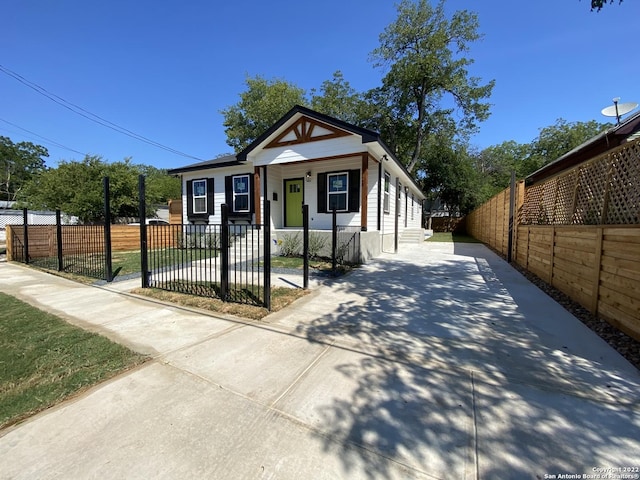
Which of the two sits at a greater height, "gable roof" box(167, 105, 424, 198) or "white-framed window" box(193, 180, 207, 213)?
"gable roof" box(167, 105, 424, 198)

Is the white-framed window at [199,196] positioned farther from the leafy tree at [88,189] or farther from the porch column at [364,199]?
the porch column at [364,199]

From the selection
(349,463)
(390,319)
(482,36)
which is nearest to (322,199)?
(390,319)

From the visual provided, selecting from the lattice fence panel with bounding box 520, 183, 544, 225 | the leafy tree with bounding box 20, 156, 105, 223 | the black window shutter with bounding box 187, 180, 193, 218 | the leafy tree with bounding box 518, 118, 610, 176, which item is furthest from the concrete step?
the leafy tree with bounding box 518, 118, 610, 176

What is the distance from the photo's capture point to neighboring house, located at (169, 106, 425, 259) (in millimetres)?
9312

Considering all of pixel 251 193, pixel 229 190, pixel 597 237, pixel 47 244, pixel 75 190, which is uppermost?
pixel 75 190

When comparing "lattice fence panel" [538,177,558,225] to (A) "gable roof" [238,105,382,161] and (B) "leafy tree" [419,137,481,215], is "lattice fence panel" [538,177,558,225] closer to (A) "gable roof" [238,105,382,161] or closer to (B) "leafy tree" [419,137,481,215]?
(A) "gable roof" [238,105,382,161]

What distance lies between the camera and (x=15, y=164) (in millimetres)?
45938

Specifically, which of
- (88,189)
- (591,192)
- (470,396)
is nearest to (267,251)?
(470,396)

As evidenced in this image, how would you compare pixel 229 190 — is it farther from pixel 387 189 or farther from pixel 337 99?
pixel 337 99

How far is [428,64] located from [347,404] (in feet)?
74.8

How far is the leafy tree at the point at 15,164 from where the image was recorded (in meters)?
43.0

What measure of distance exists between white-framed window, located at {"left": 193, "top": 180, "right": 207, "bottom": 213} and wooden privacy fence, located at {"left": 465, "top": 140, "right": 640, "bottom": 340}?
12.8 metres

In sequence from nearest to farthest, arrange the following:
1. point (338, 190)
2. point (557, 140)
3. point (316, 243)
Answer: point (316, 243), point (338, 190), point (557, 140)

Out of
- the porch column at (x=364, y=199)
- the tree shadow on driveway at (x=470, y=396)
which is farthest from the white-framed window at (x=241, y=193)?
the tree shadow on driveway at (x=470, y=396)
